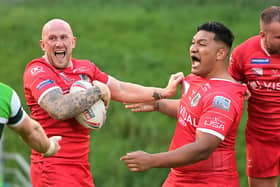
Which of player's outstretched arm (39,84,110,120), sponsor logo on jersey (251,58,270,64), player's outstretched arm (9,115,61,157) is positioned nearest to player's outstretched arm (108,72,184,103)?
player's outstretched arm (39,84,110,120)

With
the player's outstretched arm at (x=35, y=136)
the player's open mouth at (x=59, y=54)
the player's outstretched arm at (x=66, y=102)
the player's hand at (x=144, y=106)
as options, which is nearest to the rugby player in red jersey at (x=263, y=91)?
the player's hand at (x=144, y=106)

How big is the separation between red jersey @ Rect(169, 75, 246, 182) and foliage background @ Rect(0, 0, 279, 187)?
9.60m

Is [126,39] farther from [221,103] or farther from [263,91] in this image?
[221,103]

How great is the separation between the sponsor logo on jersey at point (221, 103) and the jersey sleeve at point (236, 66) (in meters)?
0.85

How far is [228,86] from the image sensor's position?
6531mm

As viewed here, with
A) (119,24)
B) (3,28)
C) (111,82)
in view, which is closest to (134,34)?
(119,24)

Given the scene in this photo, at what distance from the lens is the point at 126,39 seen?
21.5 m

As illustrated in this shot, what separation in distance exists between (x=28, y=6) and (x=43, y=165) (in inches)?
703

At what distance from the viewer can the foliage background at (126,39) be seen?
1738 centimetres

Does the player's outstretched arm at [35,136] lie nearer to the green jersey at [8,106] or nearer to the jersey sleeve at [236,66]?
the green jersey at [8,106]

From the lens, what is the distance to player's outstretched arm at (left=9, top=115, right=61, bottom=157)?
569 centimetres

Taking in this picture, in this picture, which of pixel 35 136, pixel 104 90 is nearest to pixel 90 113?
pixel 104 90

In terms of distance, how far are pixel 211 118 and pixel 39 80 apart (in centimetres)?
156

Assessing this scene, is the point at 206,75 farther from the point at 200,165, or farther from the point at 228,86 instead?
the point at 200,165
